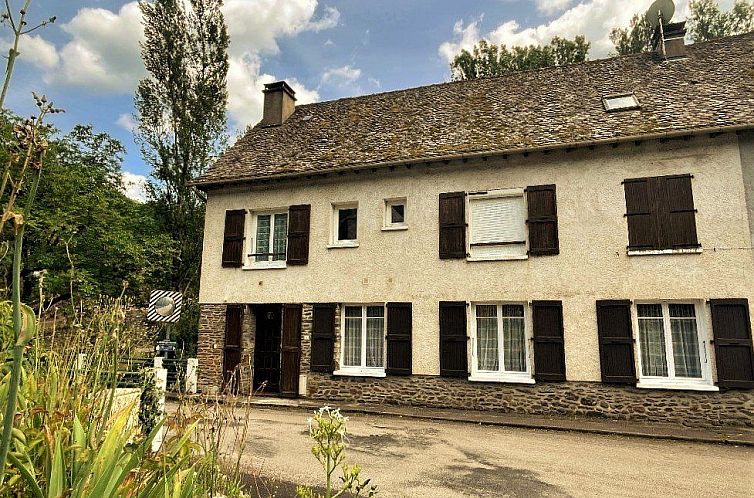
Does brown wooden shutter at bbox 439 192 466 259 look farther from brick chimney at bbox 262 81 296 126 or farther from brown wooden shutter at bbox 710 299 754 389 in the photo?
brick chimney at bbox 262 81 296 126

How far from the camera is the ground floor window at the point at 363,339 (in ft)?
34.2

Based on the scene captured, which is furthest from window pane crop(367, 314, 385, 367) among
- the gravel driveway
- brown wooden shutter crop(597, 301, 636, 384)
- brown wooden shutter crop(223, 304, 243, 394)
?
brown wooden shutter crop(597, 301, 636, 384)

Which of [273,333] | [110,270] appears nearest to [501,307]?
[273,333]

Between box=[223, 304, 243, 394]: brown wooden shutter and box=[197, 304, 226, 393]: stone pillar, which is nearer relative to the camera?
box=[223, 304, 243, 394]: brown wooden shutter

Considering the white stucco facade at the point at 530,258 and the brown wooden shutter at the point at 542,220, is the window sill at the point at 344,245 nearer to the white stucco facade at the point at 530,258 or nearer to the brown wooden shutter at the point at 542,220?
the white stucco facade at the point at 530,258

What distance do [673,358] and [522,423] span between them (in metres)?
3.14

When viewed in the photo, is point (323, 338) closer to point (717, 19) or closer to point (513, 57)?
point (513, 57)

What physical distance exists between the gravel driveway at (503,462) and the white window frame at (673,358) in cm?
133

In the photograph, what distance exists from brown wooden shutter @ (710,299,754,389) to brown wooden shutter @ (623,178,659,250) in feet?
5.20

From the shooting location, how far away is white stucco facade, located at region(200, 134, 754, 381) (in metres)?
8.53

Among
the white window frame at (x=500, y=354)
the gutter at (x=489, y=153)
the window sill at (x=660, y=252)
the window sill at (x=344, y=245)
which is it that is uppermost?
the gutter at (x=489, y=153)

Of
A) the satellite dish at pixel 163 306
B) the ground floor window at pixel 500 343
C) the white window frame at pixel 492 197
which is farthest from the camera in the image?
the satellite dish at pixel 163 306

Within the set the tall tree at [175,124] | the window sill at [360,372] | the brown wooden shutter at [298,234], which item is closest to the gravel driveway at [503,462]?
the window sill at [360,372]

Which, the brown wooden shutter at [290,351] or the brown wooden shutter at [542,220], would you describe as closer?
the brown wooden shutter at [542,220]
